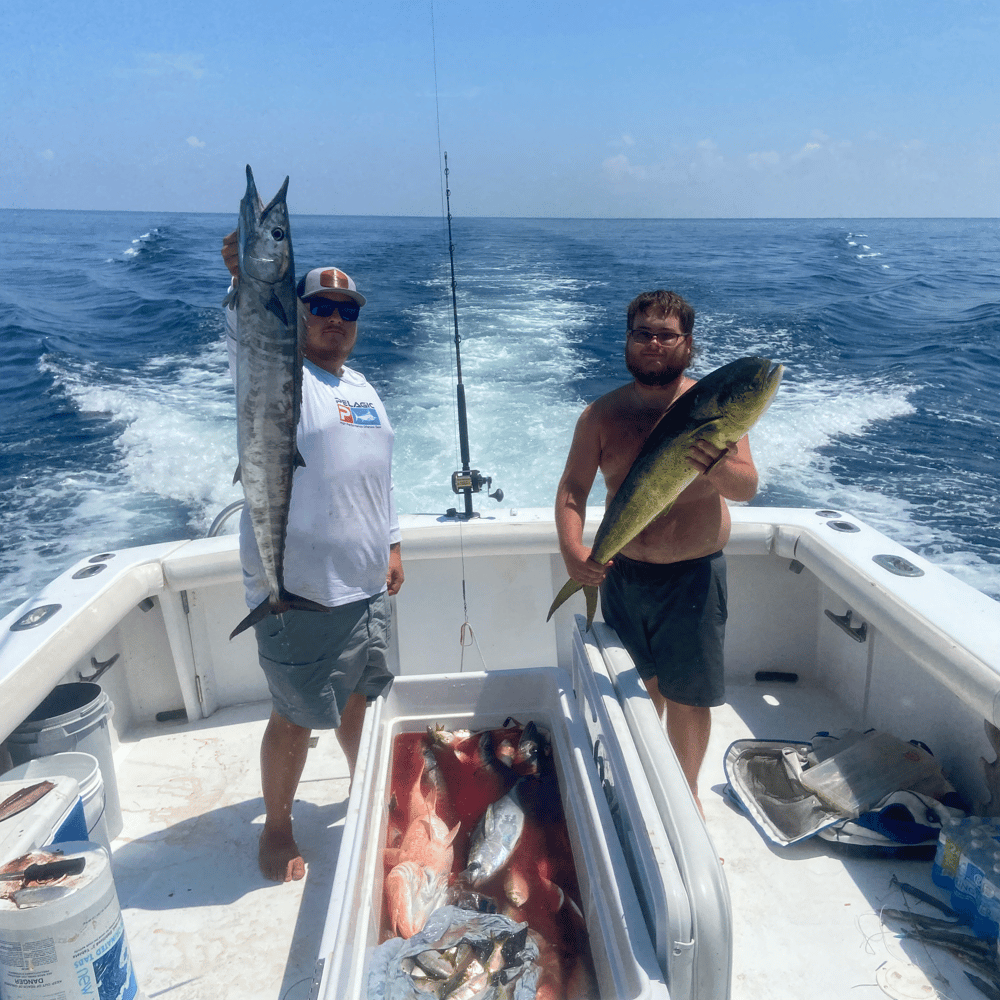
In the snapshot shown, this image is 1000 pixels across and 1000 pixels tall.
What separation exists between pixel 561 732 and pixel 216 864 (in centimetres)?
120

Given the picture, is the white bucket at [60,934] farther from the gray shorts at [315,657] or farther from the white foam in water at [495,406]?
the white foam in water at [495,406]

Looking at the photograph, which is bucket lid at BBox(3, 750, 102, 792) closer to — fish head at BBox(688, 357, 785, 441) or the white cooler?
the white cooler

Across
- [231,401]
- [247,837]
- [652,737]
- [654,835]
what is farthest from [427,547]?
[231,401]

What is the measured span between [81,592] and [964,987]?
2.90 m

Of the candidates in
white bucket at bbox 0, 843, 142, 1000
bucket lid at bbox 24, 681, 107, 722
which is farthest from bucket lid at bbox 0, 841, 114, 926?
bucket lid at bbox 24, 681, 107, 722

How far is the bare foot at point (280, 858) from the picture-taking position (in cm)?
227

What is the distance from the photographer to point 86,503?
6.93 metres

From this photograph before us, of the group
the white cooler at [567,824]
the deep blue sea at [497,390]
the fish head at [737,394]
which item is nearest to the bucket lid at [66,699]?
the white cooler at [567,824]

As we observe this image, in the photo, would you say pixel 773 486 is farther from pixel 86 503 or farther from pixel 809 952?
pixel 86 503

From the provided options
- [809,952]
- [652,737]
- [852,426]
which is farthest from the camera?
[852,426]

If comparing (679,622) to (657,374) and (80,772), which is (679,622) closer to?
(657,374)

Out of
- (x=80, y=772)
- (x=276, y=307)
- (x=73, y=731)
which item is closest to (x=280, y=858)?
(x=80, y=772)

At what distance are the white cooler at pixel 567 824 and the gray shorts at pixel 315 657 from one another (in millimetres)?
144

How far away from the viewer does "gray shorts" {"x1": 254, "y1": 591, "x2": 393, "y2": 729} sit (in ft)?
6.75
